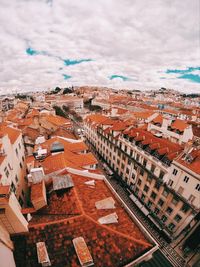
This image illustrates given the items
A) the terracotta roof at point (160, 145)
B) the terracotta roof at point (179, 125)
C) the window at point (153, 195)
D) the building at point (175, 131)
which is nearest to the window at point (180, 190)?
the terracotta roof at point (160, 145)

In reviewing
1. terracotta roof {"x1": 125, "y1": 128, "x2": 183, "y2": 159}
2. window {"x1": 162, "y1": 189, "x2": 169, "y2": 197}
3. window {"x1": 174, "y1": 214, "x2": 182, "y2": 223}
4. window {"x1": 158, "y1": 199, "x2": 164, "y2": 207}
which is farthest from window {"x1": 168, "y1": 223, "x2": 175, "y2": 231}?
terracotta roof {"x1": 125, "y1": 128, "x2": 183, "y2": 159}

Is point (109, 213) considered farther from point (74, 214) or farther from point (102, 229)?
point (74, 214)

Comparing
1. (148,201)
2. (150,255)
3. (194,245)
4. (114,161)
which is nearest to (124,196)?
(148,201)

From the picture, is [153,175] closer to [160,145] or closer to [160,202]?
[160,202]

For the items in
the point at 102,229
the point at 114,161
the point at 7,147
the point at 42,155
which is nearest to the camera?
the point at 102,229

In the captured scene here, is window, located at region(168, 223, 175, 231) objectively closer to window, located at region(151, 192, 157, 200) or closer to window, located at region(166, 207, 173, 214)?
window, located at region(166, 207, 173, 214)

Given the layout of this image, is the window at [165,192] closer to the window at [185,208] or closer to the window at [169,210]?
the window at [169,210]
